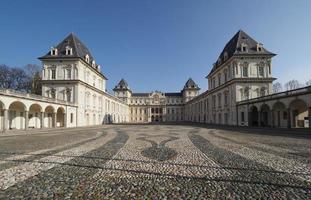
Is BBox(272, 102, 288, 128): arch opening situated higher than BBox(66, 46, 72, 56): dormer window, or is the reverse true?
BBox(66, 46, 72, 56): dormer window

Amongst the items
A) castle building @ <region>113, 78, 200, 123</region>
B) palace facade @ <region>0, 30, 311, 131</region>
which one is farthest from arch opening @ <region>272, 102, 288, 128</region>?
castle building @ <region>113, 78, 200, 123</region>

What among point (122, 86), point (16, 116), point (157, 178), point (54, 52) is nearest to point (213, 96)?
point (54, 52)

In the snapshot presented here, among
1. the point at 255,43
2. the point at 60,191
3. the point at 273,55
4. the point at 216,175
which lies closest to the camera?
the point at 60,191

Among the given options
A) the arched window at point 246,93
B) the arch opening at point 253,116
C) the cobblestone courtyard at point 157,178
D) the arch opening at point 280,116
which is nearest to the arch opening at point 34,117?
the cobblestone courtyard at point 157,178

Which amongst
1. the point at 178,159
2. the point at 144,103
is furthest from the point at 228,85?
the point at 144,103

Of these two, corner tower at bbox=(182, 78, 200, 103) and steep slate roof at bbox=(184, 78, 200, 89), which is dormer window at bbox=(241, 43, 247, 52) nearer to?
corner tower at bbox=(182, 78, 200, 103)

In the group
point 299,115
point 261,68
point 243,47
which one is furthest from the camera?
point 243,47

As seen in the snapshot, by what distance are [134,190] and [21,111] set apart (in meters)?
30.6

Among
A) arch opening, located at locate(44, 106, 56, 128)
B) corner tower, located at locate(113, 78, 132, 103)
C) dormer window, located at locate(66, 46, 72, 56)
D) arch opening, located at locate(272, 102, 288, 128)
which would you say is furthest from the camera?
corner tower, located at locate(113, 78, 132, 103)

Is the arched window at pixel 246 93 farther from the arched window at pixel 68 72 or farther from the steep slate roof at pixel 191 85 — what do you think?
the steep slate roof at pixel 191 85

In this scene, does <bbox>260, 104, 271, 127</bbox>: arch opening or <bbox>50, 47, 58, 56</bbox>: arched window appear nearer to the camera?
<bbox>260, 104, 271, 127</bbox>: arch opening

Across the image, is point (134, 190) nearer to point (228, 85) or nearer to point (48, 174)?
point (48, 174)

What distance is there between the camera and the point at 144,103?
96.8 metres

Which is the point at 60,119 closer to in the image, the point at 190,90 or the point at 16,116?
the point at 16,116
